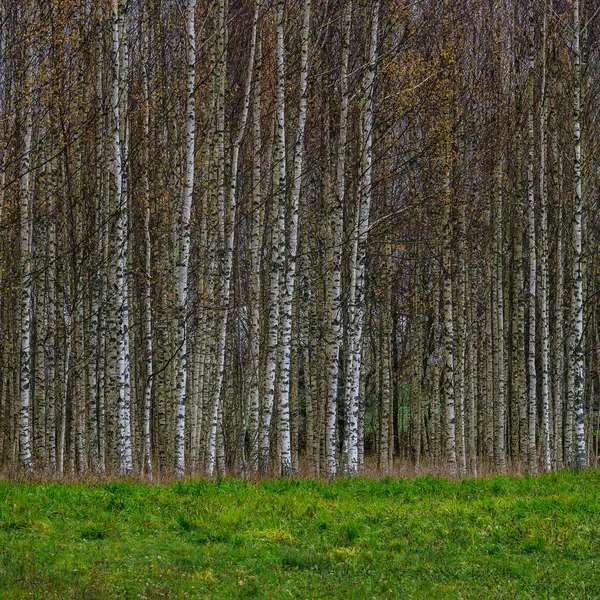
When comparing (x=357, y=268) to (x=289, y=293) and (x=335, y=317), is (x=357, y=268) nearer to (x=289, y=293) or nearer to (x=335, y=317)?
(x=335, y=317)

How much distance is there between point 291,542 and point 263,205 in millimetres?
12360

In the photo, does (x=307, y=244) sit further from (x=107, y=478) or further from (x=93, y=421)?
(x=107, y=478)

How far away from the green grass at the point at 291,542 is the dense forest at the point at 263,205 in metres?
2.72

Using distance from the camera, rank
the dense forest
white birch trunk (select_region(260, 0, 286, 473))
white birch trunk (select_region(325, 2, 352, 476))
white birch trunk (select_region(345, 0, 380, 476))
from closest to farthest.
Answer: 1. white birch trunk (select_region(260, 0, 286, 473))
2. white birch trunk (select_region(325, 2, 352, 476))
3. white birch trunk (select_region(345, 0, 380, 476))
4. the dense forest

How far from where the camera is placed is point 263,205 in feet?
67.5

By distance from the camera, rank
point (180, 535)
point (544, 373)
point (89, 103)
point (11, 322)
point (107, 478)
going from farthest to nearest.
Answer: point (11, 322)
point (89, 103)
point (544, 373)
point (107, 478)
point (180, 535)

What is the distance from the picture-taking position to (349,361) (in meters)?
15.8

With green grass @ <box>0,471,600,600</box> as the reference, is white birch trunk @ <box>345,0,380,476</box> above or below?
above

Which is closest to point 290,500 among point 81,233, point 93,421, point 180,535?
point 180,535

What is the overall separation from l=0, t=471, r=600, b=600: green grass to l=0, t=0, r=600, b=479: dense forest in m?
2.72

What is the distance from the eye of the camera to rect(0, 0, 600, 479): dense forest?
49.9ft

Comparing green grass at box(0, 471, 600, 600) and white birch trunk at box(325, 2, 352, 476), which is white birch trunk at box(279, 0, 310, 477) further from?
green grass at box(0, 471, 600, 600)

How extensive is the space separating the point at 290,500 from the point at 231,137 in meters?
12.5

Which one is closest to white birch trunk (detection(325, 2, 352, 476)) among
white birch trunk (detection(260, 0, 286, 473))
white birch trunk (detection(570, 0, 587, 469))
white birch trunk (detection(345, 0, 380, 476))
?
white birch trunk (detection(345, 0, 380, 476))
